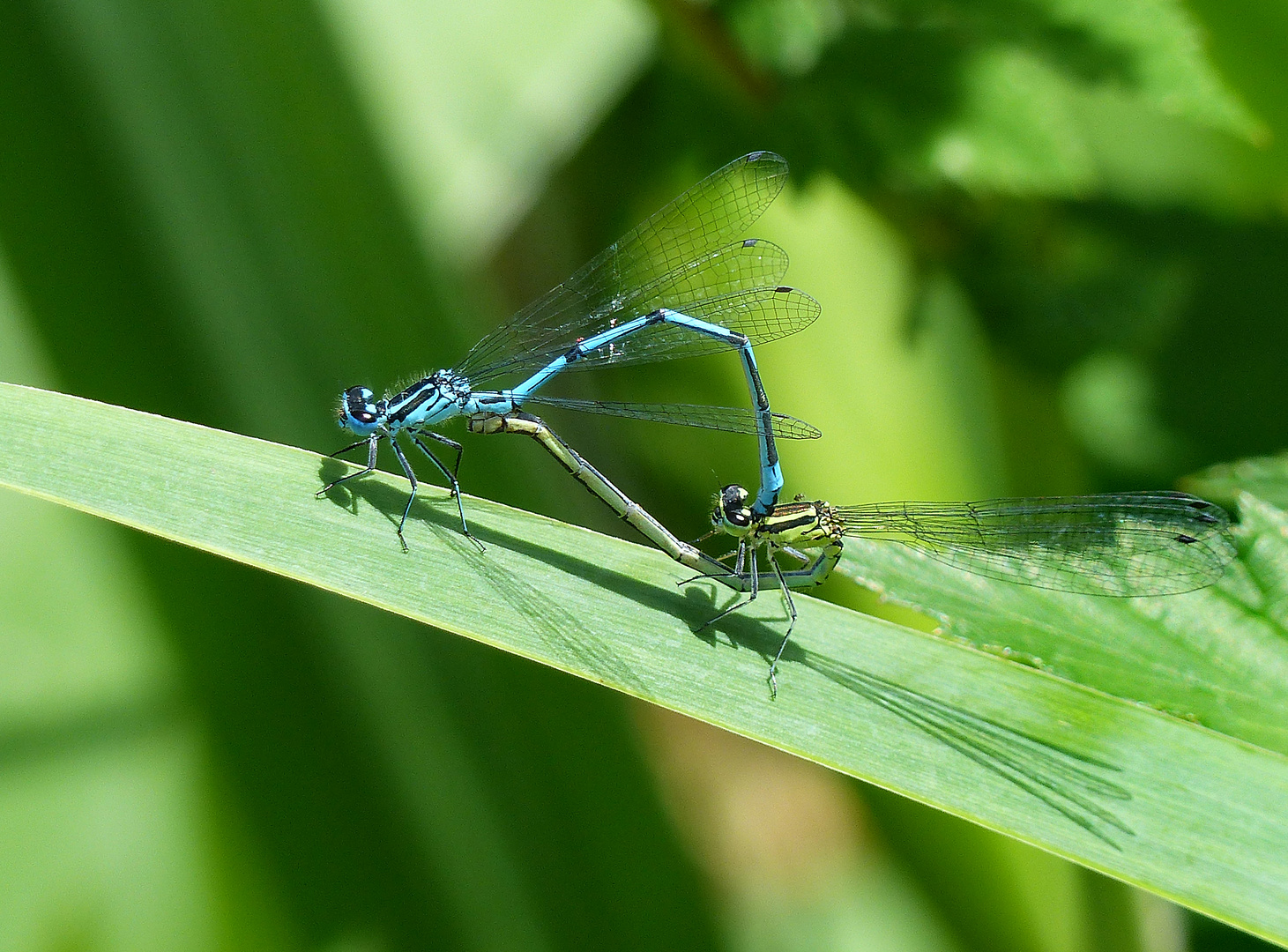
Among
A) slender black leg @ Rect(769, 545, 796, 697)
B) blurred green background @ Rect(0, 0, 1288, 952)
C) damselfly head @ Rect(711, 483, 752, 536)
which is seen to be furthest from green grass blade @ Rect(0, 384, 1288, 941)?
blurred green background @ Rect(0, 0, 1288, 952)

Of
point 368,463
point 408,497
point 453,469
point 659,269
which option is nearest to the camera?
point 408,497

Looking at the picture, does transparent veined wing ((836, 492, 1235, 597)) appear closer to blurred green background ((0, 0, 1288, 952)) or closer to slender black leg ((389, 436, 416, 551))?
blurred green background ((0, 0, 1288, 952))

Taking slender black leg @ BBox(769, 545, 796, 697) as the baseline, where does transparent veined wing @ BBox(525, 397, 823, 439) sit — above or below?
above

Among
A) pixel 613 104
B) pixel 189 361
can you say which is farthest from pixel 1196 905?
pixel 613 104

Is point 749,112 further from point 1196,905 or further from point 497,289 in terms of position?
point 1196,905

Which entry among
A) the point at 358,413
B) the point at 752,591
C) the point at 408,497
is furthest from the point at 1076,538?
the point at 358,413

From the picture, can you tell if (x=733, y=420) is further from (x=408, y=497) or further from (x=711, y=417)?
(x=408, y=497)

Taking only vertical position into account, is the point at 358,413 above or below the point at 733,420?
below
